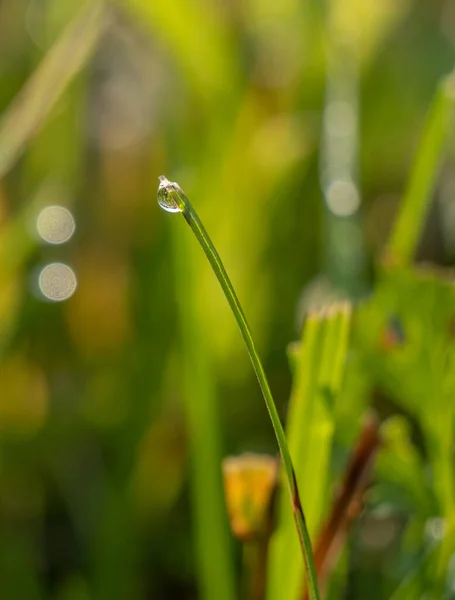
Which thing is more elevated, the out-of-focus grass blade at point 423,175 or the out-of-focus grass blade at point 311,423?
the out-of-focus grass blade at point 423,175

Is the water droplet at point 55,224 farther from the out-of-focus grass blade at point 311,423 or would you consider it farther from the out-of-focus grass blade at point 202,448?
the out-of-focus grass blade at point 311,423

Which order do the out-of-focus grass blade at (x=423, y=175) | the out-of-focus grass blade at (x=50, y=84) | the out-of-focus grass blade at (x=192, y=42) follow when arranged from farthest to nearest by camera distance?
the out-of-focus grass blade at (x=192, y=42), the out-of-focus grass blade at (x=50, y=84), the out-of-focus grass blade at (x=423, y=175)

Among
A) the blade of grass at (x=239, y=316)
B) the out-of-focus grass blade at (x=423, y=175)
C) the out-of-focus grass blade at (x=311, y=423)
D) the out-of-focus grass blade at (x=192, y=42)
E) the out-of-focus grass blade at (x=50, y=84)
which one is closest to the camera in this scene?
the blade of grass at (x=239, y=316)

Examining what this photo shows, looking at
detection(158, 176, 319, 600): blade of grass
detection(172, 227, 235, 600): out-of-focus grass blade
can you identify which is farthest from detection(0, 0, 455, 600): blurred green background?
detection(158, 176, 319, 600): blade of grass

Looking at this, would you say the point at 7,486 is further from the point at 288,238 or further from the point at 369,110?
the point at 369,110

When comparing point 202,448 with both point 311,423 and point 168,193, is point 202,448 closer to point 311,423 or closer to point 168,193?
point 311,423

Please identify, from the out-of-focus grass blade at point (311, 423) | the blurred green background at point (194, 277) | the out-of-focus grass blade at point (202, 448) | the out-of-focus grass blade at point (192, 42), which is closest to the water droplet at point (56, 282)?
the blurred green background at point (194, 277)
